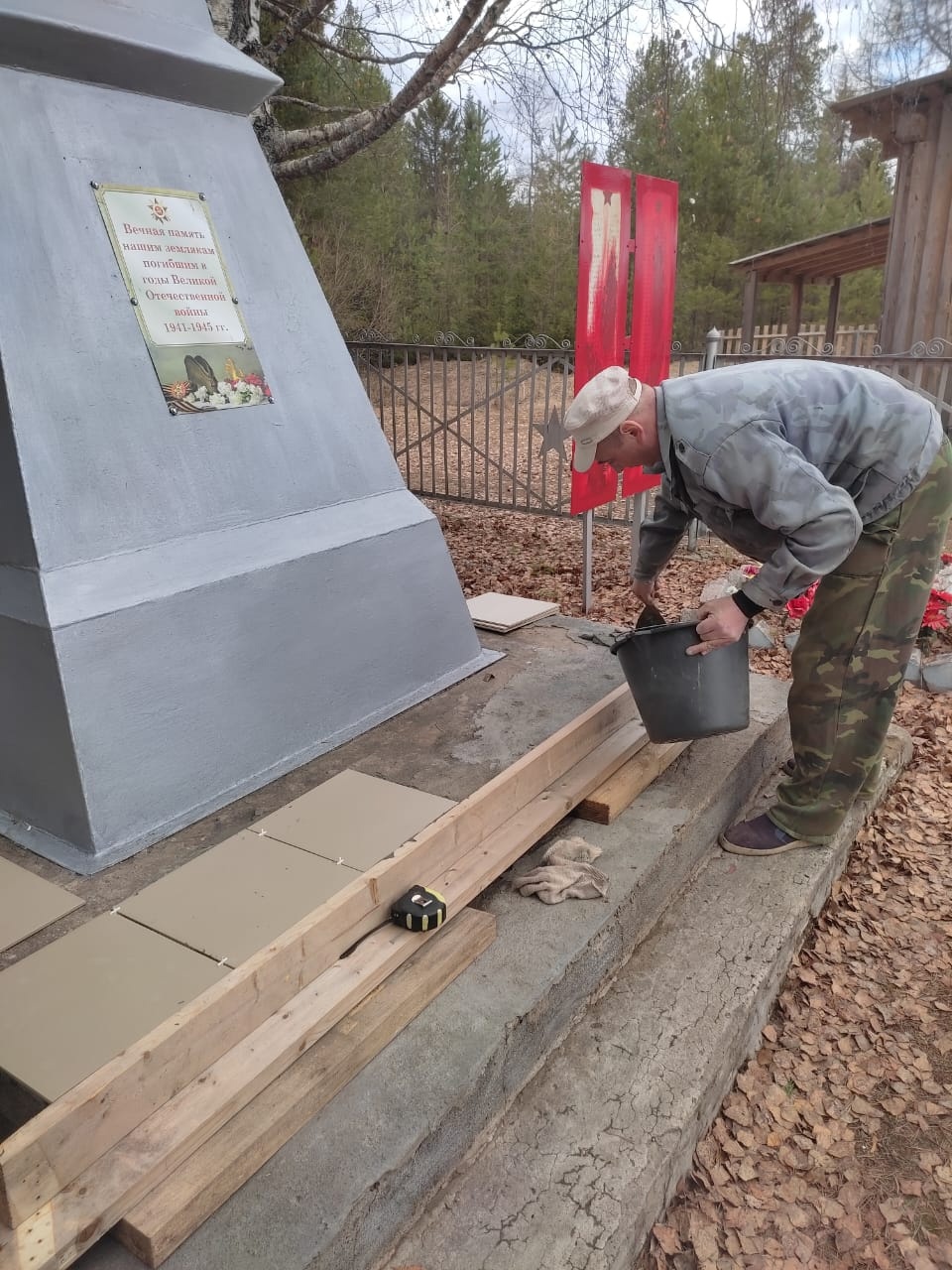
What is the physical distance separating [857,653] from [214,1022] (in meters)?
2.37

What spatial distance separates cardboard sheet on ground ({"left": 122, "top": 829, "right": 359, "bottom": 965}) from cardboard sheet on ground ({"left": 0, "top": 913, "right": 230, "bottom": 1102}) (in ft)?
0.22

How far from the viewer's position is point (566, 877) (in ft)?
9.25

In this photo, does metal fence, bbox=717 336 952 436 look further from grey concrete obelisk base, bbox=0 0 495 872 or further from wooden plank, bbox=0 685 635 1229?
wooden plank, bbox=0 685 635 1229

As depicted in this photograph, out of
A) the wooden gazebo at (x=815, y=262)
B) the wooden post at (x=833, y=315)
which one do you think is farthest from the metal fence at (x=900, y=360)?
the wooden post at (x=833, y=315)

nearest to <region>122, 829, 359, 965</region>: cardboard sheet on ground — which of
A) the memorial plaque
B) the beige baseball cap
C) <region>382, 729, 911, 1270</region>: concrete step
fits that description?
<region>382, 729, 911, 1270</region>: concrete step

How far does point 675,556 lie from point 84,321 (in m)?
5.83

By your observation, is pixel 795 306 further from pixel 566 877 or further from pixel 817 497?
pixel 566 877

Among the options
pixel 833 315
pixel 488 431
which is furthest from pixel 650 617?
pixel 833 315

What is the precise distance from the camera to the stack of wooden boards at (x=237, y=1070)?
168cm

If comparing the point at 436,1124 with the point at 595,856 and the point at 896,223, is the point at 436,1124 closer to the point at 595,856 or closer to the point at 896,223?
the point at 595,856

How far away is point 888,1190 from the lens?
236 cm

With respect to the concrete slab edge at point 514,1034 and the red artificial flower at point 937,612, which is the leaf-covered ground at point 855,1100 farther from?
the red artificial flower at point 937,612

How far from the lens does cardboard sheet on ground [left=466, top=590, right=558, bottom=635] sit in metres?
4.75

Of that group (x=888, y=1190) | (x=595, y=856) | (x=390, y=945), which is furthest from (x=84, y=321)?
(x=888, y=1190)
